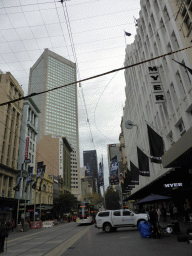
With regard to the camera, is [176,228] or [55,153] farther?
[55,153]

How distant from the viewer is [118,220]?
1809 cm

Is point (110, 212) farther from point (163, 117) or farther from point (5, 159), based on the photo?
point (5, 159)

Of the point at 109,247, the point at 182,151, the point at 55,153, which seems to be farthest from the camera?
the point at 55,153

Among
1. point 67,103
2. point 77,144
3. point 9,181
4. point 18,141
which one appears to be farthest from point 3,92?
point 77,144

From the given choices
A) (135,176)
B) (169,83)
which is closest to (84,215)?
(135,176)

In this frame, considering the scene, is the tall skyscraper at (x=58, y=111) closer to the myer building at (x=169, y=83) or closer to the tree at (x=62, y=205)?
the tree at (x=62, y=205)

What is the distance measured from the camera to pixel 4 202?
35469 millimetres

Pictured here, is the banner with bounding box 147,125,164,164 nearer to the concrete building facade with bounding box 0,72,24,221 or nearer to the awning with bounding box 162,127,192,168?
the awning with bounding box 162,127,192,168

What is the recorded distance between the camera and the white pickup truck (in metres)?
17.9

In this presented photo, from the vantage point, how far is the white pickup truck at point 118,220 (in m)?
17.9

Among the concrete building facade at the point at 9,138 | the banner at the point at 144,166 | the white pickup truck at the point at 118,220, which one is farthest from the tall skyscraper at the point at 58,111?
the white pickup truck at the point at 118,220

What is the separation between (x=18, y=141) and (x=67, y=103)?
89.0 m

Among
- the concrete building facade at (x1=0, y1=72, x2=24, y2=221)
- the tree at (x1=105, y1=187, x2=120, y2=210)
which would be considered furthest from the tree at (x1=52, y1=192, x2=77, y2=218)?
the tree at (x1=105, y1=187, x2=120, y2=210)

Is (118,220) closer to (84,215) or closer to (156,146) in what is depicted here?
(156,146)
